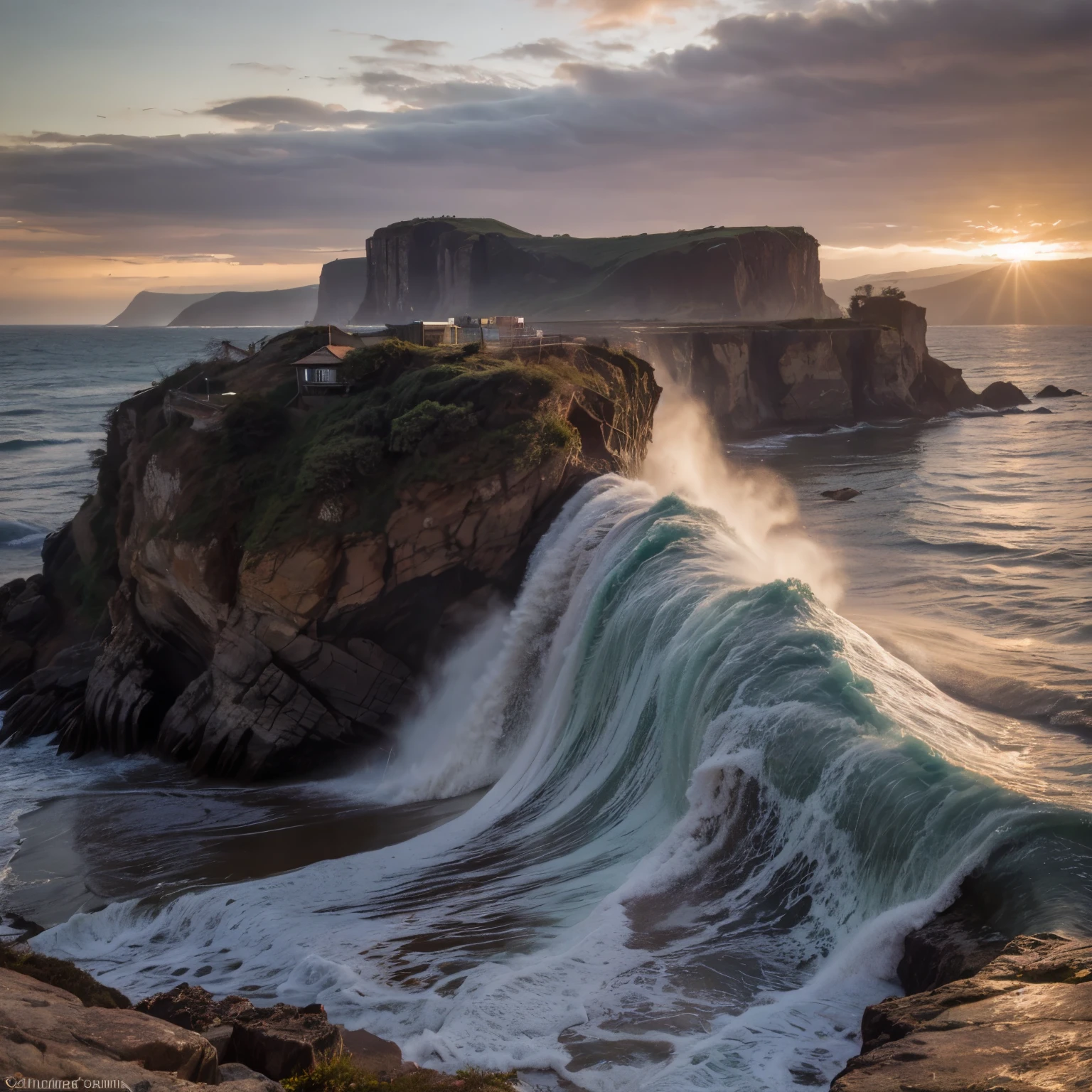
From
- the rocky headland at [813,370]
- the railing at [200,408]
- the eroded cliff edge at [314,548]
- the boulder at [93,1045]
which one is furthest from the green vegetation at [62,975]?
the rocky headland at [813,370]

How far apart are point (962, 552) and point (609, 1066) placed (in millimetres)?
29883

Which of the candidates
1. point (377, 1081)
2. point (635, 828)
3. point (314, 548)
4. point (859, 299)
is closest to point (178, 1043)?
point (377, 1081)

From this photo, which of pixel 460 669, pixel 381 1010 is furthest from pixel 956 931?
pixel 460 669

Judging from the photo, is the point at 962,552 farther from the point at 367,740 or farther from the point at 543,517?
the point at 367,740

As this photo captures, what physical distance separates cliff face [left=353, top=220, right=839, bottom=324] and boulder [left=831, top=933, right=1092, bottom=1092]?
12395cm

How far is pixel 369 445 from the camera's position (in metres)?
24.6

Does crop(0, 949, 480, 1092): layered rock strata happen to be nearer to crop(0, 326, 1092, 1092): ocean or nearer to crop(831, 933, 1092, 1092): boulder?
crop(0, 326, 1092, 1092): ocean

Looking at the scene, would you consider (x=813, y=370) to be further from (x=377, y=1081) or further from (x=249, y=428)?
(x=377, y=1081)

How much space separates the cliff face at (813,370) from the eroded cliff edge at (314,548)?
4055 cm

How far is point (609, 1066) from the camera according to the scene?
9758 millimetres

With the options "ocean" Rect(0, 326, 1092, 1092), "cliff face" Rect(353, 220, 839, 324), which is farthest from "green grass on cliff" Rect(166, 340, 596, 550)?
"cliff face" Rect(353, 220, 839, 324)

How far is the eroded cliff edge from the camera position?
2322cm

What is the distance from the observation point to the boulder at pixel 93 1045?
738 cm

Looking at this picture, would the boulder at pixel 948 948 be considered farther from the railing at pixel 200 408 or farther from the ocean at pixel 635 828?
the railing at pixel 200 408
